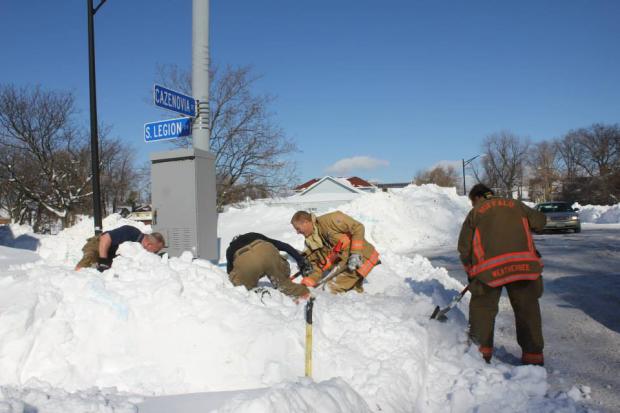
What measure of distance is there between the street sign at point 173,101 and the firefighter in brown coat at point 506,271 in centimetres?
381

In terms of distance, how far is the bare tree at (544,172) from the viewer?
2717 inches

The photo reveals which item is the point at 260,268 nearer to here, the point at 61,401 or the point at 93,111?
the point at 61,401

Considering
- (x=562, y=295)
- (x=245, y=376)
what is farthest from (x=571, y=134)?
(x=245, y=376)

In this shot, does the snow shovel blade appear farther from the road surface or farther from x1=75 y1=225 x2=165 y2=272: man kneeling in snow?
x1=75 y1=225 x2=165 y2=272: man kneeling in snow

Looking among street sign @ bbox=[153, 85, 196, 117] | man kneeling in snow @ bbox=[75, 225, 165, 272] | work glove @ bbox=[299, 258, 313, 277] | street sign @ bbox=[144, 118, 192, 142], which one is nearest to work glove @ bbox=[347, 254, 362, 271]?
work glove @ bbox=[299, 258, 313, 277]

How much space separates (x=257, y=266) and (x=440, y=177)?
7935 cm

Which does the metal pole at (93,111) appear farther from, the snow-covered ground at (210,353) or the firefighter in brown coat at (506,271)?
the firefighter in brown coat at (506,271)

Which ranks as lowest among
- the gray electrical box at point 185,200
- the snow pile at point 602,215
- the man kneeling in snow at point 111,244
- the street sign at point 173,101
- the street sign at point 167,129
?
the snow pile at point 602,215

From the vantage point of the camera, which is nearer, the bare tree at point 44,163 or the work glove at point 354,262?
the work glove at point 354,262

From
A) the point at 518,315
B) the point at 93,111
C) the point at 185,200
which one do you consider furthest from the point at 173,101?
the point at 518,315

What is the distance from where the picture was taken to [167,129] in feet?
20.2

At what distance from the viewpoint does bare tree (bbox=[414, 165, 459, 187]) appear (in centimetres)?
7906

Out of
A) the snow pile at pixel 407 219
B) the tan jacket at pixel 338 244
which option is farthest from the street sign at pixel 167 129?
the snow pile at pixel 407 219

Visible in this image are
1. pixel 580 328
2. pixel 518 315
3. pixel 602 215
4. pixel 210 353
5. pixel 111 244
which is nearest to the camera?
pixel 210 353
